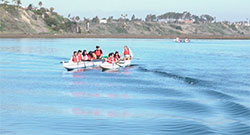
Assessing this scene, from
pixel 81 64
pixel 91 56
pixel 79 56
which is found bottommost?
pixel 81 64

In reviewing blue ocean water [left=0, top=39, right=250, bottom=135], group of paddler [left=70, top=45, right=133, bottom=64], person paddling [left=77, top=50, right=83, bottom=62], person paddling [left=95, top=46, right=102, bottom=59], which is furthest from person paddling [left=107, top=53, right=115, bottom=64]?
blue ocean water [left=0, top=39, right=250, bottom=135]

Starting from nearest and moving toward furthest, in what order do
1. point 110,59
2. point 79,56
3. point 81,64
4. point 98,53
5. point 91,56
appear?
point 110,59 < point 79,56 < point 81,64 < point 91,56 < point 98,53

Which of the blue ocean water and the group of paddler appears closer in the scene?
the blue ocean water

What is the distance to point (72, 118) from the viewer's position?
19875mm

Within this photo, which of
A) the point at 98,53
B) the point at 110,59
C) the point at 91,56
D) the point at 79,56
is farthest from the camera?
the point at 98,53

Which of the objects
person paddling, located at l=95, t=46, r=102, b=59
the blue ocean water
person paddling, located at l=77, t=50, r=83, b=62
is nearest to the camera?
the blue ocean water

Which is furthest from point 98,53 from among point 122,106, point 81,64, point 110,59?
point 122,106

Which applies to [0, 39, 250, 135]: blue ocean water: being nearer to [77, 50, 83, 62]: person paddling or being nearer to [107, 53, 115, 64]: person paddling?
[107, 53, 115, 64]: person paddling

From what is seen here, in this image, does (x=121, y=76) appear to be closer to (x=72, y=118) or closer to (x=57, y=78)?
(x=57, y=78)

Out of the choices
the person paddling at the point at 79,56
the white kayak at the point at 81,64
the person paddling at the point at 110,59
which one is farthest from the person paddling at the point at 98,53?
the person paddling at the point at 110,59

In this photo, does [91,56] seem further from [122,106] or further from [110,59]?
[122,106]

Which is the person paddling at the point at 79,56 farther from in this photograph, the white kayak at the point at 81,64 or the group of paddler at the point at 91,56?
the white kayak at the point at 81,64

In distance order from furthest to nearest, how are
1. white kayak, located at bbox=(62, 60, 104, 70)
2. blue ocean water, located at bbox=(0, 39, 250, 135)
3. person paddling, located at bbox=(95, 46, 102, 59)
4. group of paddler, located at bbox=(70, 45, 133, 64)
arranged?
person paddling, located at bbox=(95, 46, 102, 59), group of paddler, located at bbox=(70, 45, 133, 64), white kayak, located at bbox=(62, 60, 104, 70), blue ocean water, located at bbox=(0, 39, 250, 135)

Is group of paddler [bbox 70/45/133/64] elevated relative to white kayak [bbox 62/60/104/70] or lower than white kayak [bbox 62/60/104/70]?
elevated
